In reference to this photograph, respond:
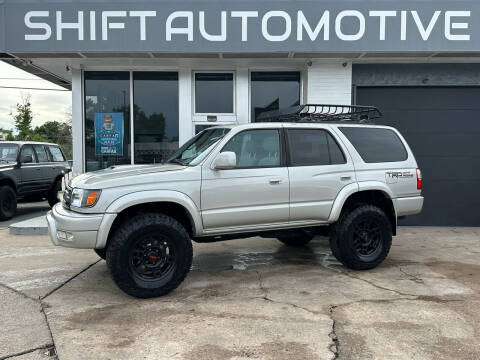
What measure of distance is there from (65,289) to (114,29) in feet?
17.0

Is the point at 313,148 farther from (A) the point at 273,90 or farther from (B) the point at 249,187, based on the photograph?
(A) the point at 273,90

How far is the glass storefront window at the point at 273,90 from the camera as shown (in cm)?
991

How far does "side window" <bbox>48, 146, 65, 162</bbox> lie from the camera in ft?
41.4

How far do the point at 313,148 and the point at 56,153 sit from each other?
31.9 ft

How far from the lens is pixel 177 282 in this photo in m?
4.80

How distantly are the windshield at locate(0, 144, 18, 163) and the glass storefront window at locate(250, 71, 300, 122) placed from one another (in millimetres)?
6123

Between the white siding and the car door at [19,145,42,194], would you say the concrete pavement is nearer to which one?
the white siding

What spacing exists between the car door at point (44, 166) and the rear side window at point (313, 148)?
860 cm

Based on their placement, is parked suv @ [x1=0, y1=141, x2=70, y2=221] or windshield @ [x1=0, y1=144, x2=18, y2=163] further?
windshield @ [x1=0, y1=144, x2=18, y2=163]

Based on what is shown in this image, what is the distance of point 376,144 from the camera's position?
19.9ft

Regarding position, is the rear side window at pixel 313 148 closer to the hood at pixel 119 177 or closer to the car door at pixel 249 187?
the car door at pixel 249 187

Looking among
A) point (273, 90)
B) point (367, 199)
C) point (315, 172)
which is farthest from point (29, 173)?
point (367, 199)

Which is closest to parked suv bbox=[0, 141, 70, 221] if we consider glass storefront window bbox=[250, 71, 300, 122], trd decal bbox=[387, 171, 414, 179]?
glass storefront window bbox=[250, 71, 300, 122]

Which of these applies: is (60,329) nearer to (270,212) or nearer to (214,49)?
(270,212)
